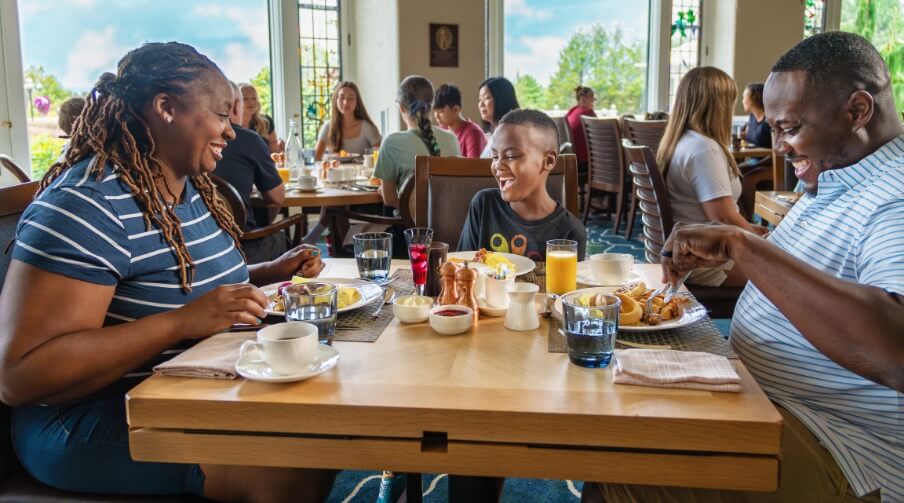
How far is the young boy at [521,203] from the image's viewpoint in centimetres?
223

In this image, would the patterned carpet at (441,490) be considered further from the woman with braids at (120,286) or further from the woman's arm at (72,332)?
the woman's arm at (72,332)

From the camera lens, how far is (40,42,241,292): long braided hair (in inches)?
54.4

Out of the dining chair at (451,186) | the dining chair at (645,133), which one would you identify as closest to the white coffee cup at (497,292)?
the dining chair at (451,186)

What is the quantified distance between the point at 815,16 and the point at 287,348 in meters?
8.79

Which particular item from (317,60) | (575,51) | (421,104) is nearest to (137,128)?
(421,104)

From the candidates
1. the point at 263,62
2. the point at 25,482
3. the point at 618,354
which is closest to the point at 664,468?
the point at 618,354

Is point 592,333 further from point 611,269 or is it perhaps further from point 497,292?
point 611,269

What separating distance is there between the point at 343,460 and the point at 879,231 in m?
0.89

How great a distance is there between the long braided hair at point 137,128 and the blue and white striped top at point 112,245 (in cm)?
3

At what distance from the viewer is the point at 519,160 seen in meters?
2.25

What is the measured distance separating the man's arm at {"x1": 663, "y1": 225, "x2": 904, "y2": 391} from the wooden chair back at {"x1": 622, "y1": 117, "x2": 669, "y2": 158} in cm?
451

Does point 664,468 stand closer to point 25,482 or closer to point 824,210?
point 824,210

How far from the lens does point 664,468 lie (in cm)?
97

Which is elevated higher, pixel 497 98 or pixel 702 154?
pixel 497 98
